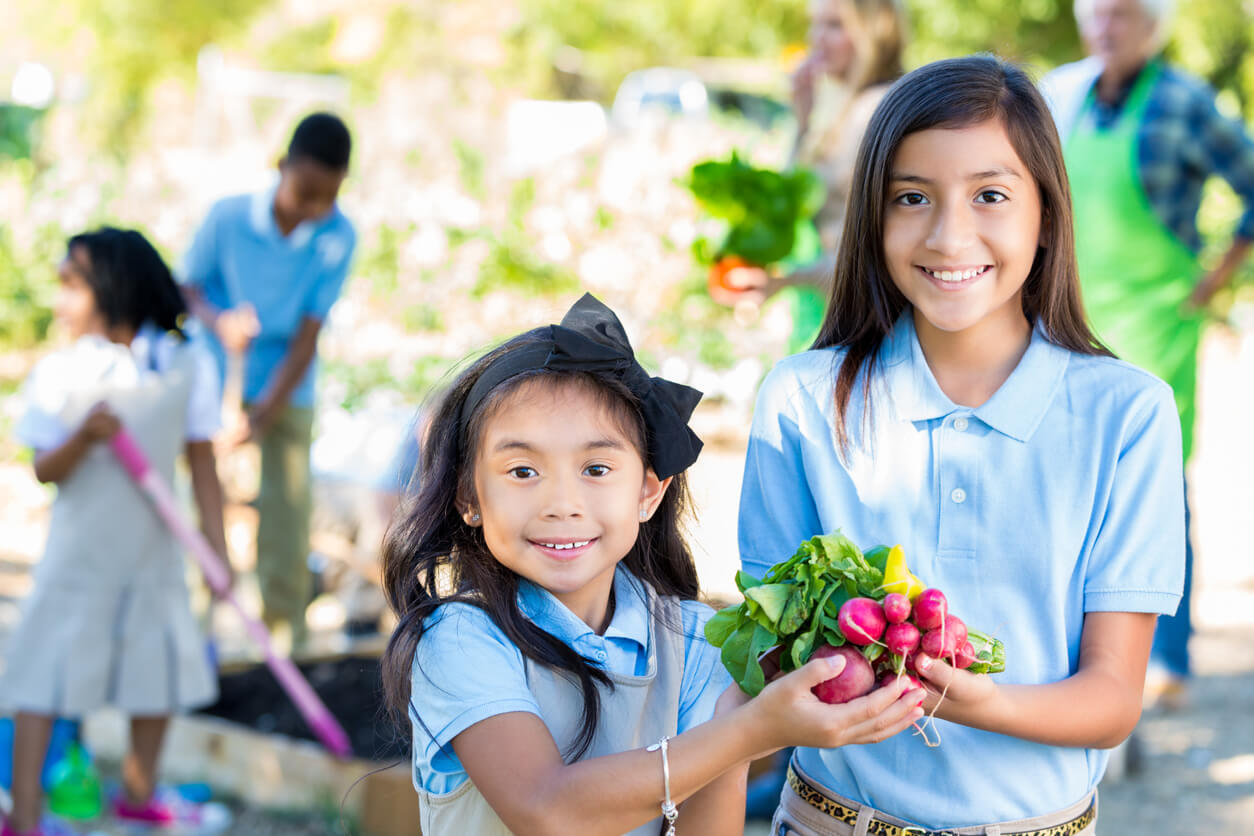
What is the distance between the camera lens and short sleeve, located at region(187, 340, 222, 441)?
3912 millimetres

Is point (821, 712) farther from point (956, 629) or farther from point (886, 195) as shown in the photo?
point (886, 195)

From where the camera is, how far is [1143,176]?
14.0 ft

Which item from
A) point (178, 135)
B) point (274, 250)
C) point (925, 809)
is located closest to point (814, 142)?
point (274, 250)

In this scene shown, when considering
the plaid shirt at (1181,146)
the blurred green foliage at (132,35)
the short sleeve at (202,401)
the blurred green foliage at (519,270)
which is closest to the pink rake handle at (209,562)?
the short sleeve at (202,401)

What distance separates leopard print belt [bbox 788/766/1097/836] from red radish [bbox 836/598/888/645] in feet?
1.40

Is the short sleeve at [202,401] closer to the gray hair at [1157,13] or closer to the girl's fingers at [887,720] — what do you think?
the girl's fingers at [887,720]

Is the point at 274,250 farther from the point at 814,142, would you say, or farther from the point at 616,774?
the point at 616,774

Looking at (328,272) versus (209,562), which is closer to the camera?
(209,562)

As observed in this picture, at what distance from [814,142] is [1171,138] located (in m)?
1.22

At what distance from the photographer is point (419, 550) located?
5.89ft

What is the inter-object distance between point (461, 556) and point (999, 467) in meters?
0.74

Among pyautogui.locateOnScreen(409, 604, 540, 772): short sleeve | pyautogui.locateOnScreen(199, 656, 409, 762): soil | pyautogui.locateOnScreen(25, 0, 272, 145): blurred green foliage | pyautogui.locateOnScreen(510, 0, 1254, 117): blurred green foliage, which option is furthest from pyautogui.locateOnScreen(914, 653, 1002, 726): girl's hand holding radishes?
pyautogui.locateOnScreen(25, 0, 272, 145): blurred green foliage

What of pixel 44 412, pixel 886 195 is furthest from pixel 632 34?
pixel 886 195

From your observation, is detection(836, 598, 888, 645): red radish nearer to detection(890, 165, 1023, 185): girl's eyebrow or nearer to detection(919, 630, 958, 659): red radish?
detection(919, 630, 958, 659): red radish
